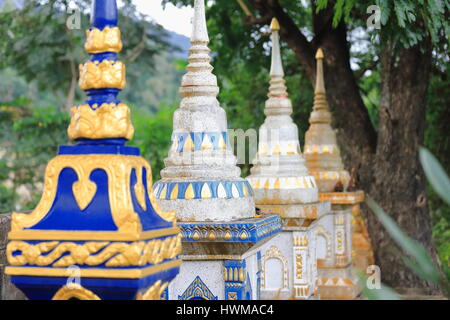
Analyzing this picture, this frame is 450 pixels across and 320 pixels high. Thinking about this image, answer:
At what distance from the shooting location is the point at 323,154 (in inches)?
308

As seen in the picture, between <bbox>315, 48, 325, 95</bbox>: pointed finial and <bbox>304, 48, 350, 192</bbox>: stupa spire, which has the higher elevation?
<bbox>315, 48, 325, 95</bbox>: pointed finial

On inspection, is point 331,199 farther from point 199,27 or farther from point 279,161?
point 199,27

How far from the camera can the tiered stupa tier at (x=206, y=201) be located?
11.8 ft

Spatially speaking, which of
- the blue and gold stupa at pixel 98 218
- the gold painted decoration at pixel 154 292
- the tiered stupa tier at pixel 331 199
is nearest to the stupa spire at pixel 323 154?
the tiered stupa tier at pixel 331 199

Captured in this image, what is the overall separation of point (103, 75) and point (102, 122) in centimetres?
18

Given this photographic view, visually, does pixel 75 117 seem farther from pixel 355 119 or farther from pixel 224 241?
pixel 355 119

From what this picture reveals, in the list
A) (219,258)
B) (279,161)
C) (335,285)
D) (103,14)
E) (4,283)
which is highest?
(103,14)

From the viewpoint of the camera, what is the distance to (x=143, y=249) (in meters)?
2.34

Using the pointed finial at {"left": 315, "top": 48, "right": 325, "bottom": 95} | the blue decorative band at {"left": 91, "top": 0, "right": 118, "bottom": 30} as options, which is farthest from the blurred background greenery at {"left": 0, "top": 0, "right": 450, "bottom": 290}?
the blue decorative band at {"left": 91, "top": 0, "right": 118, "bottom": 30}

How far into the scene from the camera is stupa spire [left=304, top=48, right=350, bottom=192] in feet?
25.1

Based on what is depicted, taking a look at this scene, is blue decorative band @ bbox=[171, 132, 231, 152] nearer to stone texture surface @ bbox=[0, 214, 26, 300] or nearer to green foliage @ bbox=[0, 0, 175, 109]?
stone texture surface @ bbox=[0, 214, 26, 300]

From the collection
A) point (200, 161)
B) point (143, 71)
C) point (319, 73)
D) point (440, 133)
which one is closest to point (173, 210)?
point (200, 161)
